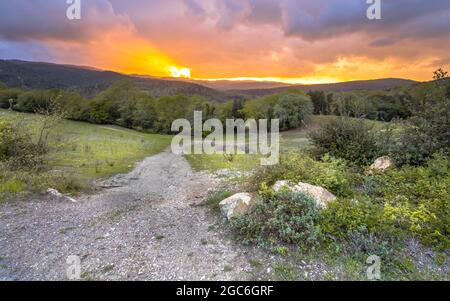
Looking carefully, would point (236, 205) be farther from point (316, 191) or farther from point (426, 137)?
point (426, 137)

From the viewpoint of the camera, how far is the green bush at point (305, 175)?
6633 mm

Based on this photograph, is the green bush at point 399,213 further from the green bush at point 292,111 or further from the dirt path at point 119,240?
the green bush at point 292,111

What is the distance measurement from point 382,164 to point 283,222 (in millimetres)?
5487

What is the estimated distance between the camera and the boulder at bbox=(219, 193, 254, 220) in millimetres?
5651

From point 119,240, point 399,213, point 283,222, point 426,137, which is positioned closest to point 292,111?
point 426,137

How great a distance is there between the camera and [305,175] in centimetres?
684

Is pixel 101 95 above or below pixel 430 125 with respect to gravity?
above

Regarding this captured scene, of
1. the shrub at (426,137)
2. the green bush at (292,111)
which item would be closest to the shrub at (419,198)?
the shrub at (426,137)

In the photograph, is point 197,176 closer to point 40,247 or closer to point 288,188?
point 288,188

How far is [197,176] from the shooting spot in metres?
11.6

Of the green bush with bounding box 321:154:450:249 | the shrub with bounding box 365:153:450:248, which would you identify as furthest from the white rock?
the shrub with bounding box 365:153:450:248

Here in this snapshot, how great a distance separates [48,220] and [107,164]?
866cm
